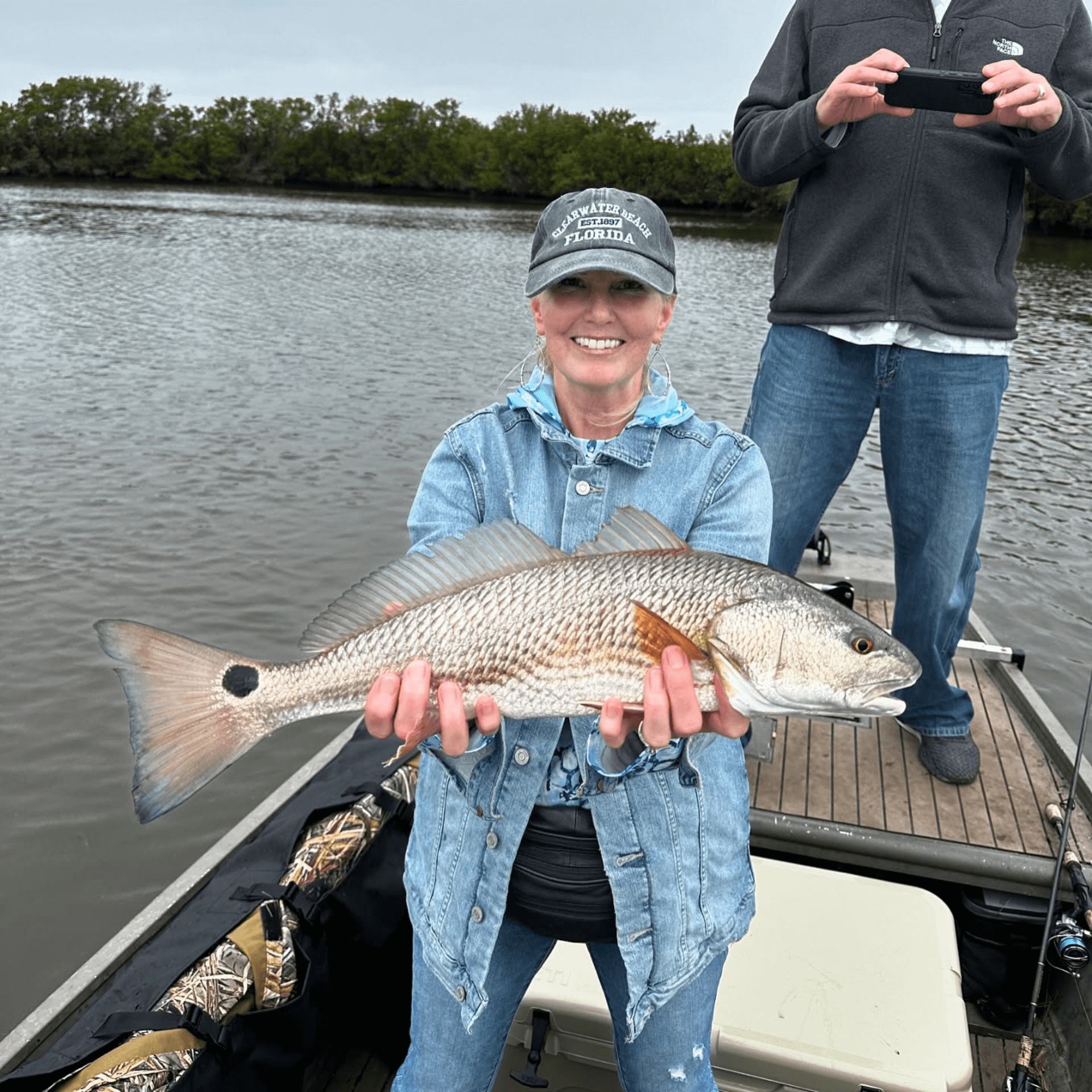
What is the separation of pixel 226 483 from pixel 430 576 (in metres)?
11.8

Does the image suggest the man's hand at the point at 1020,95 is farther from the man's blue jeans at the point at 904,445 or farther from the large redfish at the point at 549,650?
the large redfish at the point at 549,650

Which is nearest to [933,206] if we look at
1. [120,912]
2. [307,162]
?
[120,912]

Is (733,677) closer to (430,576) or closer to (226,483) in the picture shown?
(430,576)

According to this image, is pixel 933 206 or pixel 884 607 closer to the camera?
pixel 933 206

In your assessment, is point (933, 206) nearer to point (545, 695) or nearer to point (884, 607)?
point (545, 695)

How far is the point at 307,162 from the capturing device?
119 metres

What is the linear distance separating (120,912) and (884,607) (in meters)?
5.78

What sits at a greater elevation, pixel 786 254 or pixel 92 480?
pixel 786 254

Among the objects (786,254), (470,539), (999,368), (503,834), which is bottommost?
(503,834)

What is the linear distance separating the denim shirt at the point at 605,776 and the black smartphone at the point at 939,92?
1.63 meters

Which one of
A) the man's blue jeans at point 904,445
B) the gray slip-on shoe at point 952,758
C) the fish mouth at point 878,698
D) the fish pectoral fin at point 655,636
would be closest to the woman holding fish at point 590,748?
the fish pectoral fin at point 655,636

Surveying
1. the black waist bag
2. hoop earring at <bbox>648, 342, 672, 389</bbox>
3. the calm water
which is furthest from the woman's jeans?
the calm water

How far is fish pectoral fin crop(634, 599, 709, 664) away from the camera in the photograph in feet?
7.47

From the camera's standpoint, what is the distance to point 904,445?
4.03m
